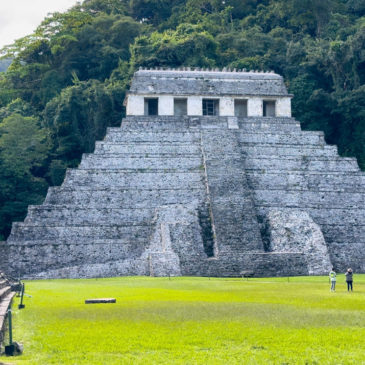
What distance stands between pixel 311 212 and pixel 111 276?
32.5ft

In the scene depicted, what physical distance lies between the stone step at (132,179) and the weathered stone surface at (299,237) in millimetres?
4645

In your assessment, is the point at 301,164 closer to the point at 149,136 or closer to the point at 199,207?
the point at 199,207

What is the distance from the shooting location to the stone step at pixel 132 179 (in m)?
31.7

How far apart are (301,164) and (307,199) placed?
3.14 metres

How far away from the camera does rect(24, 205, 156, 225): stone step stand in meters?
29.3

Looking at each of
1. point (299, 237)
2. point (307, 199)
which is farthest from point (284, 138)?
point (299, 237)

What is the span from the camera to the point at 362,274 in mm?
26531

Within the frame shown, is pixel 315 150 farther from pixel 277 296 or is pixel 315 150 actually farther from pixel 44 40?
pixel 44 40

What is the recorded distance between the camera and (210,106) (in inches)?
1551

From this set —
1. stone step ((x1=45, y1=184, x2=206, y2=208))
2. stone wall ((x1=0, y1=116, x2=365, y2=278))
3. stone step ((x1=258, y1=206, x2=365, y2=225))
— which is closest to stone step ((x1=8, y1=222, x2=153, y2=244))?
stone wall ((x1=0, y1=116, x2=365, y2=278))

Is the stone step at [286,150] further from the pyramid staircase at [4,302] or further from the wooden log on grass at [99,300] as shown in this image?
the wooden log on grass at [99,300]

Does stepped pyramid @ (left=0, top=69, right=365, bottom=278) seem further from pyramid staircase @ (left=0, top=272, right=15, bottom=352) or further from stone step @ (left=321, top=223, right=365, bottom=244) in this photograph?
pyramid staircase @ (left=0, top=272, right=15, bottom=352)

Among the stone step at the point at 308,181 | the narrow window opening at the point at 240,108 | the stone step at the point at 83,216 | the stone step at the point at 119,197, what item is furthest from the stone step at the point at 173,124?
the stone step at the point at 83,216

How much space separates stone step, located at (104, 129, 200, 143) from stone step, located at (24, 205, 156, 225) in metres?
6.26
